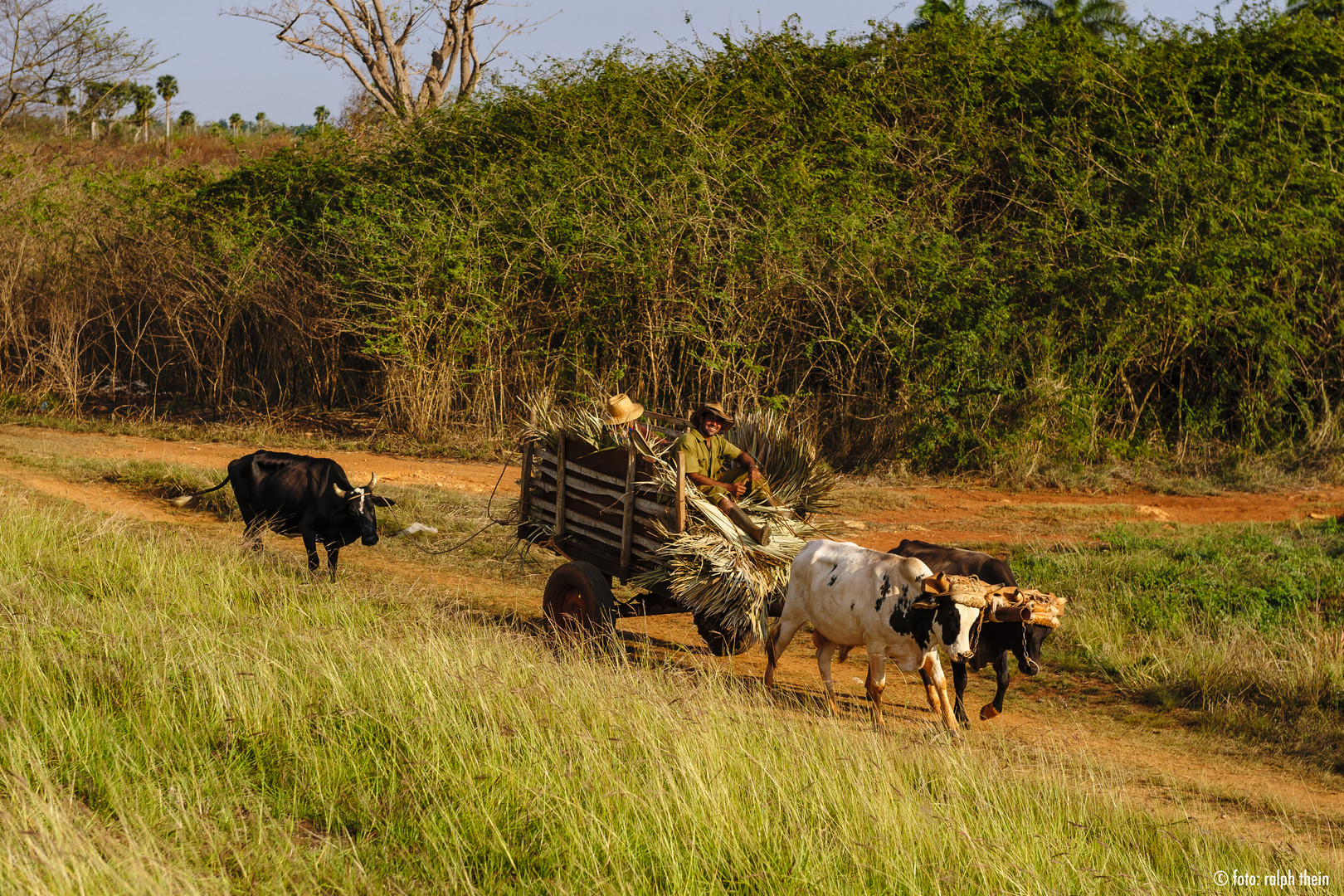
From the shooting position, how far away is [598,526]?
6.98 m

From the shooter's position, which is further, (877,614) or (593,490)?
(593,490)

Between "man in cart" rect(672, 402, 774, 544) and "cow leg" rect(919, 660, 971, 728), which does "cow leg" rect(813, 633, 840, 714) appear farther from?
"man in cart" rect(672, 402, 774, 544)

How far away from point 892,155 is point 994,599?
36.3 ft

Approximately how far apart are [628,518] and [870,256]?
8179 mm

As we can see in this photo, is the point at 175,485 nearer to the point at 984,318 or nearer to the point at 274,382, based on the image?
the point at 274,382

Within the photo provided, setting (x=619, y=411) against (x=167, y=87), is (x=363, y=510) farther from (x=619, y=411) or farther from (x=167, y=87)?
(x=167, y=87)

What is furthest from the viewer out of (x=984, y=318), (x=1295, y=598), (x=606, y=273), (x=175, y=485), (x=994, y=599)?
(x=606, y=273)

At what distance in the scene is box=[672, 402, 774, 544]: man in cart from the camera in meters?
6.47

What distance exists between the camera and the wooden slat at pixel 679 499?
243 inches

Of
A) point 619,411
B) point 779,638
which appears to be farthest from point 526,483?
point 779,638

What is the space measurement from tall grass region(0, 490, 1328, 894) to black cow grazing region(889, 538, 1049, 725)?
2.62 feet

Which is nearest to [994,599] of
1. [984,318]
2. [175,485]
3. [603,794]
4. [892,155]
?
[603,794]

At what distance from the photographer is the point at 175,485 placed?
38.4 feet

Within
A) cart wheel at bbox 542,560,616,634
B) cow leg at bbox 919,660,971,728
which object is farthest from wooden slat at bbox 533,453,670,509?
cow leg at bbox 919,660,971,728
